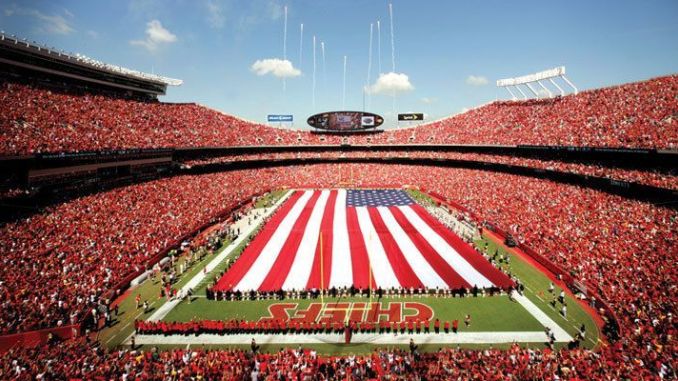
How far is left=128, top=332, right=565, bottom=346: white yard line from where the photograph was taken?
15.7 m

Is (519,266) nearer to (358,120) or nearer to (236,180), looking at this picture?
(236,180)

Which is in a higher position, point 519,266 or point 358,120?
point 358,120

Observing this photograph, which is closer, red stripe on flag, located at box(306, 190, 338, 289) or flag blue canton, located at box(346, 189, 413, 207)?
red stripe on flag, located at box(306, 190, 338, 289)

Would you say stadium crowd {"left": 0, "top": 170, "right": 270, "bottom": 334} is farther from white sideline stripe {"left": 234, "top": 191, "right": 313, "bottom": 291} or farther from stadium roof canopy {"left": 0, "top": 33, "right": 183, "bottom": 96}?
stadium roof canopy {"left": 0, "top": 33, "right": 183, "bottom": 96}

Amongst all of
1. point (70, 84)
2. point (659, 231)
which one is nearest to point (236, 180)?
point (70, 84)

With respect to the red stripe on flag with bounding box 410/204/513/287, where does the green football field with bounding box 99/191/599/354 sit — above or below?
below

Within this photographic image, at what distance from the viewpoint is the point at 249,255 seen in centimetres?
2570

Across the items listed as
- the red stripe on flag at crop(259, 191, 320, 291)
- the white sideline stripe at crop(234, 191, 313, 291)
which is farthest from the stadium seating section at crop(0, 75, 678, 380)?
the red stripe on flag at crop(259, 191, 320, 291)

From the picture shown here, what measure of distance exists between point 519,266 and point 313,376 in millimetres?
17892

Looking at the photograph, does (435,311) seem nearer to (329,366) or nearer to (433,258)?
(433,258)

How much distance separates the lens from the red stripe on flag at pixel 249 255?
846 inches

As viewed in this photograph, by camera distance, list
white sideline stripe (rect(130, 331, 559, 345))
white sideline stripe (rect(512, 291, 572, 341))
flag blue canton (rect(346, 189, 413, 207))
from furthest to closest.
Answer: flag blue canton (rect(346, 189, 413, 207)) → white sideline stripe (rect(512, 291, 572, 341)) → white sideline stripe (rect(130, 331, 559, 345))

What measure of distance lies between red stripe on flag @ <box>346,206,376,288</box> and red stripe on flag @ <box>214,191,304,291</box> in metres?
7.23

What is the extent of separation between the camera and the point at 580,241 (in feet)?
77.2
